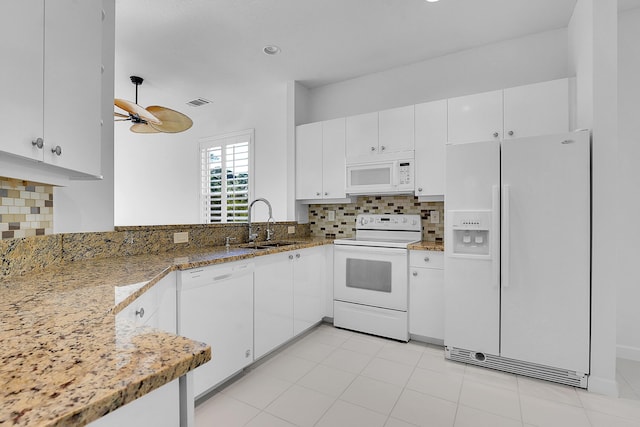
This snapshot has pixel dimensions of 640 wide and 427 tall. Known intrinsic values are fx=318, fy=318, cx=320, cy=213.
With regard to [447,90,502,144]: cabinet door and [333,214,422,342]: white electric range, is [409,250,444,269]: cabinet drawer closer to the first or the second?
[333,214,422,342]: white electric range

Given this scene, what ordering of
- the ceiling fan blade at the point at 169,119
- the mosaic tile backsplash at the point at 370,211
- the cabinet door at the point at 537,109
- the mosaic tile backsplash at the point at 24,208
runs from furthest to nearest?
the mosaic tile backsplash at the point at 370,211, the ceiling fan blade at the point at 169,119, the cabinet door at the point at 537,109, the mosaic tile backsplash at the point at 24,208

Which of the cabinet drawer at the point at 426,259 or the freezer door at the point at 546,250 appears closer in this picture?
the freezer door at the point at 546,250

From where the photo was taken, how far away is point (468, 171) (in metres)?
2.34

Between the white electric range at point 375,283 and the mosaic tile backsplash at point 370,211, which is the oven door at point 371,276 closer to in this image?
the white electric range at point 375,283

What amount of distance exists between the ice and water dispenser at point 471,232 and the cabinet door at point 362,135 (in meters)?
1.15

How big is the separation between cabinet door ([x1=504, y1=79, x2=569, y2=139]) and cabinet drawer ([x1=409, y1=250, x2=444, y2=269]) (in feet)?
3.68

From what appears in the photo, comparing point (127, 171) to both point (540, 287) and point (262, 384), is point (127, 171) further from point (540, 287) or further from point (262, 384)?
point (540, 287)

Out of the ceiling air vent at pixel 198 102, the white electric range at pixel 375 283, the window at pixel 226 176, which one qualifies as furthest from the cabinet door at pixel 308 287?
the ceiling air vent at pixel 198 102

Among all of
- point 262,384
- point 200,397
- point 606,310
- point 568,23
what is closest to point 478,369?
point 606,310

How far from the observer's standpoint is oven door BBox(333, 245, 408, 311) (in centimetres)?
276

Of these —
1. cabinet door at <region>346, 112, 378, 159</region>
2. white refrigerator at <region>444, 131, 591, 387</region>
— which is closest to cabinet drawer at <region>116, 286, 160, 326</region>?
white refrigerator at <region>444, 131, 591, 387</region>

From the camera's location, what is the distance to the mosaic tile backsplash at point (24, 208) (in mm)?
1344

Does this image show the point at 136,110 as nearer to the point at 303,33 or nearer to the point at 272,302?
the point at 303,33

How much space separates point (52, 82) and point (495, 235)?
98.1 inches
